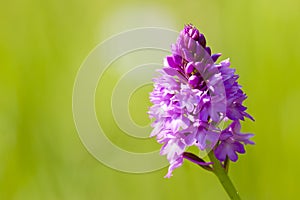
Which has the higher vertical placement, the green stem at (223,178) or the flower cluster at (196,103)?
the flower cluster at (196,103)

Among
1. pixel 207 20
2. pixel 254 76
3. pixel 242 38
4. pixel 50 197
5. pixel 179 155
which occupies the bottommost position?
pixel 179 155

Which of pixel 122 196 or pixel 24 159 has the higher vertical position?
pixel 24 159

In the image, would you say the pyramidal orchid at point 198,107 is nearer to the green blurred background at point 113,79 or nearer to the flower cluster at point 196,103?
the flower cluster at point 196,103

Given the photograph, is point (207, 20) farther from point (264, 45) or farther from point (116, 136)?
point (116, 136)

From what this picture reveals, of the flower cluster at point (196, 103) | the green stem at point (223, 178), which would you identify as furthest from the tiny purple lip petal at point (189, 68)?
the green stem at point (223, 178)

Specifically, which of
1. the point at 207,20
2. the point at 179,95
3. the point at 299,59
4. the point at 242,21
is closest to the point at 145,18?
the point at 207,20

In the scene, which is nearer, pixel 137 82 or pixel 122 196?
pixel 122 196

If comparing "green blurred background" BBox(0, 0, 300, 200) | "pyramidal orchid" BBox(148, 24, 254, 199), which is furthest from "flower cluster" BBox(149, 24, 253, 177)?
"green blurred background" BBox(0, 0, 300, 200)
